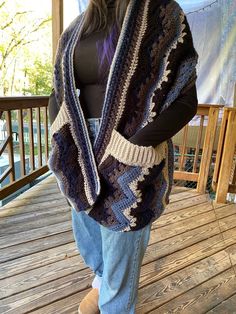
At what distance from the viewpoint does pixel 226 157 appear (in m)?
2.34

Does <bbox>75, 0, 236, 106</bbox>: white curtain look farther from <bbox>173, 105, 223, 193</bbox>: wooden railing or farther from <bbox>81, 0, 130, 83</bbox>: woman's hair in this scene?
<bbox>81, 0, 130, 83</bbox>: woman's hair

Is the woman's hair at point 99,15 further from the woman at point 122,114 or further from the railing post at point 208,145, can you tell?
the railing post at point 208,145

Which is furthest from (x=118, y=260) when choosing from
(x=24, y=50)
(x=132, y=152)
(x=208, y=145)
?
(x=24, y=50)

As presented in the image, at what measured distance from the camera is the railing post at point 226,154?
227cm

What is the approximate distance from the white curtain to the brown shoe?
286 centimetres

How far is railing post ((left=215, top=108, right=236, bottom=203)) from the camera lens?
7.44ft

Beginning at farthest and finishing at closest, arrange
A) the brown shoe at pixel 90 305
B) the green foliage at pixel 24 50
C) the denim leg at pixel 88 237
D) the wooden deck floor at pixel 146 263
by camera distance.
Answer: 1. the green foliage at pixel 24 50
2. the wooden deck floor at pixel 146 263
3. the brown shoe at pixel 90 305
4. the denim leg at pixel 88 237

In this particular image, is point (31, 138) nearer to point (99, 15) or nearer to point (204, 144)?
point (204, 144)

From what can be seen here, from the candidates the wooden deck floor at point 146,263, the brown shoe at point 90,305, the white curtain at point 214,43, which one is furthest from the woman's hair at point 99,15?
the white curtain at point 214,43

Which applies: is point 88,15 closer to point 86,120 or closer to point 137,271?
point 86,120

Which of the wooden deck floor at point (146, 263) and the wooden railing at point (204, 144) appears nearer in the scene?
the wooden deck floor at point (146, 263)

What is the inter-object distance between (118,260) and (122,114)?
1.52ft

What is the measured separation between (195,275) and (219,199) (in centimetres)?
112

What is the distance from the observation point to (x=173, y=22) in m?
0.71
